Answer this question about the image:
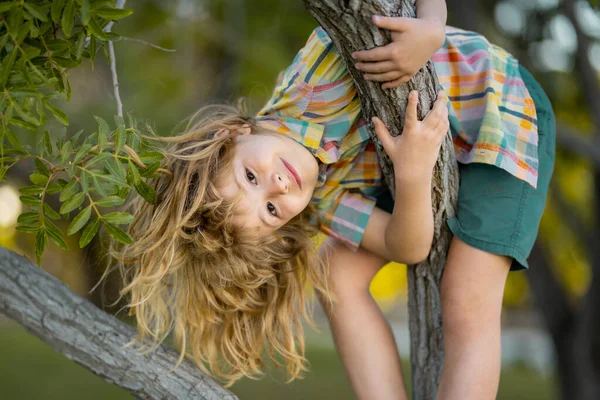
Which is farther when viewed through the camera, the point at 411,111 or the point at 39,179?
the point at 411,111

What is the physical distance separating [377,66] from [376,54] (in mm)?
33

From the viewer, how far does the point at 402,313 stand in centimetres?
2552

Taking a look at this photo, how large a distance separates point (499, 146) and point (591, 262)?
379 centimetres

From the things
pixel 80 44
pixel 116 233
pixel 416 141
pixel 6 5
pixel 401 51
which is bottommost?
pixel 416 141

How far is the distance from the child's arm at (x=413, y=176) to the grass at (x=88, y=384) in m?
4.64

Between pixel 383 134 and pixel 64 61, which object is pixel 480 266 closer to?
pixel 383 134

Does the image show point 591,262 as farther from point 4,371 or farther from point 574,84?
point 4,371

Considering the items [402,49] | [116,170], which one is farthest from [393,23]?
[116,170]

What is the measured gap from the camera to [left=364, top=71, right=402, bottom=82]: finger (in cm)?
174

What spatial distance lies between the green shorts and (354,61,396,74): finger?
0.65 m

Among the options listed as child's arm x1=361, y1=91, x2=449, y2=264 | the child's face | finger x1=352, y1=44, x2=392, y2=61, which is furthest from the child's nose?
finger x1=352, y1=44, x2=392, y2=61

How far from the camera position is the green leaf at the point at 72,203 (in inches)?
63.1

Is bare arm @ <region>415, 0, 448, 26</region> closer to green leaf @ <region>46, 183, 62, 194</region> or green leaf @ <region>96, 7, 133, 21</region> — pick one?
green leaf @ <region>96, 7, 133, 21</region>

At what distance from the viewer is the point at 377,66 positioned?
5.66ft
